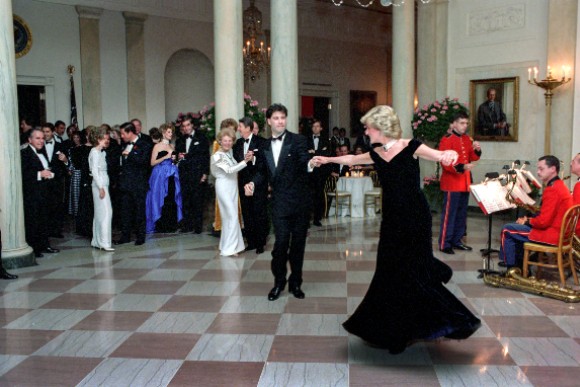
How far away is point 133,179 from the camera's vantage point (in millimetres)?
8938

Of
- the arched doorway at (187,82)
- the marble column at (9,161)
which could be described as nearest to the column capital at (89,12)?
the arched doorway at (187,82)

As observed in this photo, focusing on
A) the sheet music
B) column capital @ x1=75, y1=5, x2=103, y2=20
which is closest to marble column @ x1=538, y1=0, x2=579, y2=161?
the sheet music

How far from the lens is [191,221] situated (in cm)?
1018

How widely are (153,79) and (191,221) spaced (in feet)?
22.5

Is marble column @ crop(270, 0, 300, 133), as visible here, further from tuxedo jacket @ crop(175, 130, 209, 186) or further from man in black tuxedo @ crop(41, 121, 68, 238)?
man in black tuxedo @ crop(41, 121, 68, 238)

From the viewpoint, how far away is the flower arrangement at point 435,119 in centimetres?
1190

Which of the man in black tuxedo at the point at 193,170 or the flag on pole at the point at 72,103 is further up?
the flag on pole at the point at 72,103

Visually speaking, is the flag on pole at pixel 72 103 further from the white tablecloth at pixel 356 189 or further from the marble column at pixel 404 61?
the marble column at pixel 404 61

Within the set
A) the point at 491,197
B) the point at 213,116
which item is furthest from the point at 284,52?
the point at 491,197

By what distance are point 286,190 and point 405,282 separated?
1887mm

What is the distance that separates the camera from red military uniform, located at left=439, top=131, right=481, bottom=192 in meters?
7.98

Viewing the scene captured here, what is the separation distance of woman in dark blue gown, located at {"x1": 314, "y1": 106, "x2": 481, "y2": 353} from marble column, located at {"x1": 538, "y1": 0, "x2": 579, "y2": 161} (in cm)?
752

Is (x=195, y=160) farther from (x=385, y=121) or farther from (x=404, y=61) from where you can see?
(x=385, y=121)

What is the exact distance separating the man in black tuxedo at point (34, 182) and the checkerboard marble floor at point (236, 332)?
65 cm
